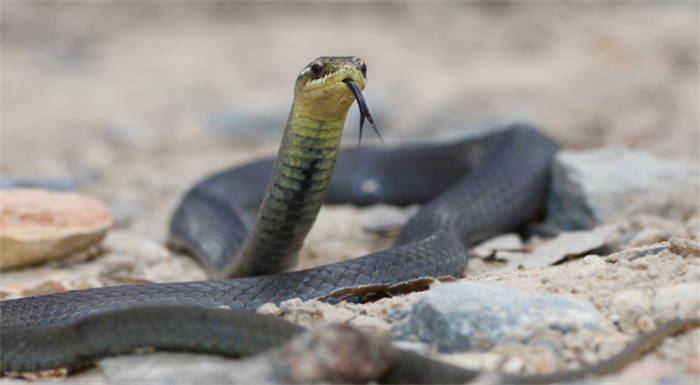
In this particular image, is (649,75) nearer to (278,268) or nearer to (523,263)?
(523,263)

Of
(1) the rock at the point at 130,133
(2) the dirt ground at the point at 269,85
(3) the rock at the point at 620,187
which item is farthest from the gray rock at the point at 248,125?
(3) the rock at the point at 620,187

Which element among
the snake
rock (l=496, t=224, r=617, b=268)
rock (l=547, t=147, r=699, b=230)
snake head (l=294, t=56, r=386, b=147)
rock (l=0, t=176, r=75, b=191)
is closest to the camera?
the snake

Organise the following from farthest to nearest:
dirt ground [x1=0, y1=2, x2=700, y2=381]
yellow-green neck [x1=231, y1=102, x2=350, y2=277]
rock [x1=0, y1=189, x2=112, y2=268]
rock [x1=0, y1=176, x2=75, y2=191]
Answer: dirt ground [x1=0, y1=2, x2=700, y2=381] < rock [x1=0, y1=176, x2=75, y2=191] < rock [x1=0, y1=189, x2=112, y2=268] < yellow-green neck [x1=231, y1=102, x2=350, y2=277]

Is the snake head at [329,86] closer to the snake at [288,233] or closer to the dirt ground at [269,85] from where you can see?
the snake at [288,233]

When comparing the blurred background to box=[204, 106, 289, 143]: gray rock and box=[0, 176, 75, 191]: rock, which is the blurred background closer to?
box=[204, 106, 289, 143]: gray rock

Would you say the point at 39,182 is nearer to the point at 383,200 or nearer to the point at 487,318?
the point at 383,200

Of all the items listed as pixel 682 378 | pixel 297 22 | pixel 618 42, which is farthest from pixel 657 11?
pixel 682 378

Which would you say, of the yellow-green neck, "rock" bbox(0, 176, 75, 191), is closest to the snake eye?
the yellow-green neck
